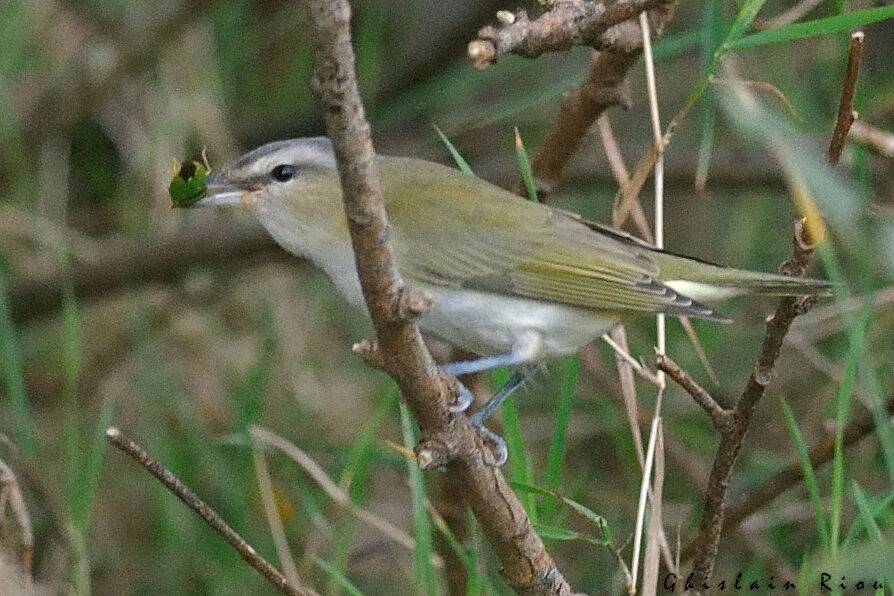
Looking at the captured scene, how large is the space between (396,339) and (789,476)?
126cm

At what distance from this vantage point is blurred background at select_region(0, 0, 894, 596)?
389cm

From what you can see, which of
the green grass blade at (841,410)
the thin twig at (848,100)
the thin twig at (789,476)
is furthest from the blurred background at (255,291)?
the thin twig at (848,100)

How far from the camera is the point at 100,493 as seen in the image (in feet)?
15.5

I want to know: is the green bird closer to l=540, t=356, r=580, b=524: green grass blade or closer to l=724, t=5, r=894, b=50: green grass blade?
l=540, t=356, r=580, b=524: green grass blade

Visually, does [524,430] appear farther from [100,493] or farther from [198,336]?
[100,493]

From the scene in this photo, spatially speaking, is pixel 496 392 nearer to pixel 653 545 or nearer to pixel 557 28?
pixel 653 545

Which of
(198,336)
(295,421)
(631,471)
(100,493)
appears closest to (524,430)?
(631,471)

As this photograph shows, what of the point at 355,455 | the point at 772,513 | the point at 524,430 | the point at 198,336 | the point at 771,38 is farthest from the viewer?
the point at 198,336

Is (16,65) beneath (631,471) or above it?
above

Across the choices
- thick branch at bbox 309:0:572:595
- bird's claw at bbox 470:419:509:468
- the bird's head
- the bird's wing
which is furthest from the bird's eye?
thick branch at bbox 309:0:572:595

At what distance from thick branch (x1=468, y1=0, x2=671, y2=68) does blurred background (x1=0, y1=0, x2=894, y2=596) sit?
154 centimetres

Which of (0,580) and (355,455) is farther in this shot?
(355,455)

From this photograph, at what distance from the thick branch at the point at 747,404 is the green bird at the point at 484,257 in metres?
0.53

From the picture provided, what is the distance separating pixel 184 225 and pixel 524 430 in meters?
1.35
